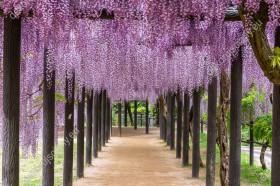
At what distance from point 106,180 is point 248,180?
11.0 feet

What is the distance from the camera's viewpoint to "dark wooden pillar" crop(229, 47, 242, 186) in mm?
5387

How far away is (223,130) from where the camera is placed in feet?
25.4

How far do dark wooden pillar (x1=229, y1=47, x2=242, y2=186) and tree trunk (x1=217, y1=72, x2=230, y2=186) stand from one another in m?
2.02

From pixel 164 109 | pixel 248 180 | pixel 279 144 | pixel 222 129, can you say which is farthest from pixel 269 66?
pixel 164 109

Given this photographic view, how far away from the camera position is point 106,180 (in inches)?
370

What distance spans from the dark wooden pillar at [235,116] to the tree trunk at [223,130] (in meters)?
2.02

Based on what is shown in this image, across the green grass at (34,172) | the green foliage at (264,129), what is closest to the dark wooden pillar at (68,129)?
the green grass at (34,172)

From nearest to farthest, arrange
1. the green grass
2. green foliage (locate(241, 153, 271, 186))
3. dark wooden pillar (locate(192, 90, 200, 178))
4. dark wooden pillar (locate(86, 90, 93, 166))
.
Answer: the green grass → green foliage (locate(241, 153, 271, 186)) → dark wooden pillar (locate(192, 90, 200, 178)) → dark wooden pillar (locate(86, 90, 93, 166))

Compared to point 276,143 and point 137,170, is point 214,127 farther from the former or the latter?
point 276,143

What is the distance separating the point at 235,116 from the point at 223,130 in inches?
92.8

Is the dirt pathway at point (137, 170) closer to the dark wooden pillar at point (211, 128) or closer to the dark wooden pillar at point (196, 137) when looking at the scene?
the dark wooden pillar at point (196, 137)

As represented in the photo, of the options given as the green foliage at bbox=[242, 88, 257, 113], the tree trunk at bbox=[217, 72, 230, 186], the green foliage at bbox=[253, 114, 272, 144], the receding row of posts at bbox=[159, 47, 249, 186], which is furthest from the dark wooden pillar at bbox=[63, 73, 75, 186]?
the green foliage at bbox=[242, 88, 257, 113]

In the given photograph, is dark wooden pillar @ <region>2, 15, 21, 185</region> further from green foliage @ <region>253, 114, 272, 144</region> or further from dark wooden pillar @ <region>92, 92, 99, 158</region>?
dark wooden pillar @ <region>92, 92, 99, 158</region>

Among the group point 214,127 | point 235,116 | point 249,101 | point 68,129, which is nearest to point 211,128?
point 214,127
